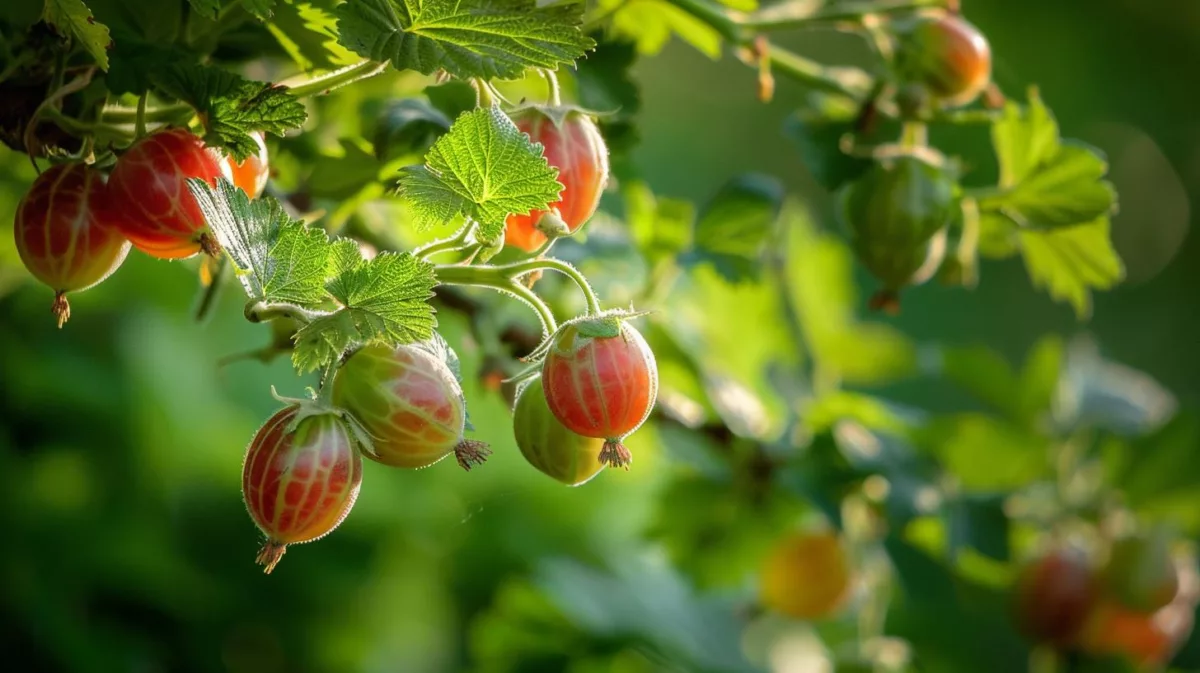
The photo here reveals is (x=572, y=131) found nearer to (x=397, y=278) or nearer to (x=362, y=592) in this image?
(x=397, y=278)

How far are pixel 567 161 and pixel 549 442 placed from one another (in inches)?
4.7

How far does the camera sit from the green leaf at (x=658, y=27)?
0.81 metres

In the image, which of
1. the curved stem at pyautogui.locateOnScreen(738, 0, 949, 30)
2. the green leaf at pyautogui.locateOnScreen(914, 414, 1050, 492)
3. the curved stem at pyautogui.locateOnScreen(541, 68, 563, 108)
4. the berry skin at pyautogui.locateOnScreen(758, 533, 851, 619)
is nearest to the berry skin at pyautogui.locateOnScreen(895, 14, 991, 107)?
the curved stem at pyautogui.locateOnScreen(738, 0, 949, 30)

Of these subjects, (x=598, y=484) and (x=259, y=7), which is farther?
(x=598, y=484)

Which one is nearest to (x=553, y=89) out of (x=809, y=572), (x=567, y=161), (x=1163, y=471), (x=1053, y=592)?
(x=567, y=161)

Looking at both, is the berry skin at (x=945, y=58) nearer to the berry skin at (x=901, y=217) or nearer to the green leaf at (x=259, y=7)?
the berry skin at (x=901, y=217)

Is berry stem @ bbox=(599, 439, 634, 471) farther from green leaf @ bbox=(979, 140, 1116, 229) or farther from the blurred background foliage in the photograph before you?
green leaf @ bbox=(979, 140, 1116, 229)

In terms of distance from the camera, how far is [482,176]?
0.46 m

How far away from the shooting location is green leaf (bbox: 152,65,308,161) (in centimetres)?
47

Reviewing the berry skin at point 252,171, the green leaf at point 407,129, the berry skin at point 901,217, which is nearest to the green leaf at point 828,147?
the berry skin at point 901,217

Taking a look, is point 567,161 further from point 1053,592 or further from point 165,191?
point 1053,592

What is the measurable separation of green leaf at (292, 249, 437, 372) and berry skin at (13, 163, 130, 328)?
4.7 inches

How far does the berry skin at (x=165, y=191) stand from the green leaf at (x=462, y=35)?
0.08 m

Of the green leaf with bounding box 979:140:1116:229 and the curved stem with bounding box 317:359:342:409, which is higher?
the curved stem with bounding box 317:359:342:409
